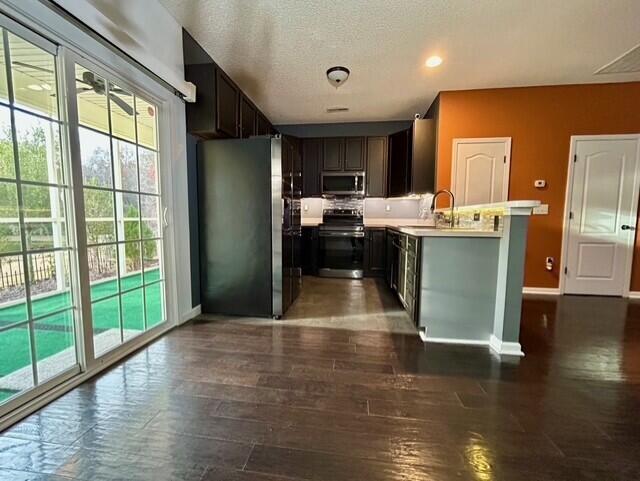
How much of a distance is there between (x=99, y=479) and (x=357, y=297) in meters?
2.87

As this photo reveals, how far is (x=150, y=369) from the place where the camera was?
1908 mm

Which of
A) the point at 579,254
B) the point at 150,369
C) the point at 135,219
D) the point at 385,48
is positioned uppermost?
the point at 385,48

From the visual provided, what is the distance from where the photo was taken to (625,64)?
116 inches

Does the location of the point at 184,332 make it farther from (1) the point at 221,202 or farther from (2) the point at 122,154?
(2) the point at 122,154

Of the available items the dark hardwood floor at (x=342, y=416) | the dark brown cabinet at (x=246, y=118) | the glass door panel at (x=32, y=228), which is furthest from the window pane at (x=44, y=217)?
the dark brown cabinet at (x=246, y=118)

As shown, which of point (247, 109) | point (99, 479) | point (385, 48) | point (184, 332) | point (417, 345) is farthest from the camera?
point (247, 109)

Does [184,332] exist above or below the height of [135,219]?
below

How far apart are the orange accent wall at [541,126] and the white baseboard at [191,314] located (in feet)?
11.1

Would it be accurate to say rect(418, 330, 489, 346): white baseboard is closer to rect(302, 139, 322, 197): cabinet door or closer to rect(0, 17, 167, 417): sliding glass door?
rect(0, 17, 167, 417): sliding glass door

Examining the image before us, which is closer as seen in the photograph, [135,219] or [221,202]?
[135,219]

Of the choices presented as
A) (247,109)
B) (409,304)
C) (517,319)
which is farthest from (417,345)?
(247,109)

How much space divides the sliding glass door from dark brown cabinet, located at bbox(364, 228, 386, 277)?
10.6ft

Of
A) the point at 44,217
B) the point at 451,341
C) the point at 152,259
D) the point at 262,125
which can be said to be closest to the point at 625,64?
the point at 451,341

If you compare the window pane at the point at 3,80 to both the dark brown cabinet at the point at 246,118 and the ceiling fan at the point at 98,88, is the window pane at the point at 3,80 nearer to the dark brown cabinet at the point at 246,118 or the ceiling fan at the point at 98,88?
the ceiling fan at the point at 98,88
